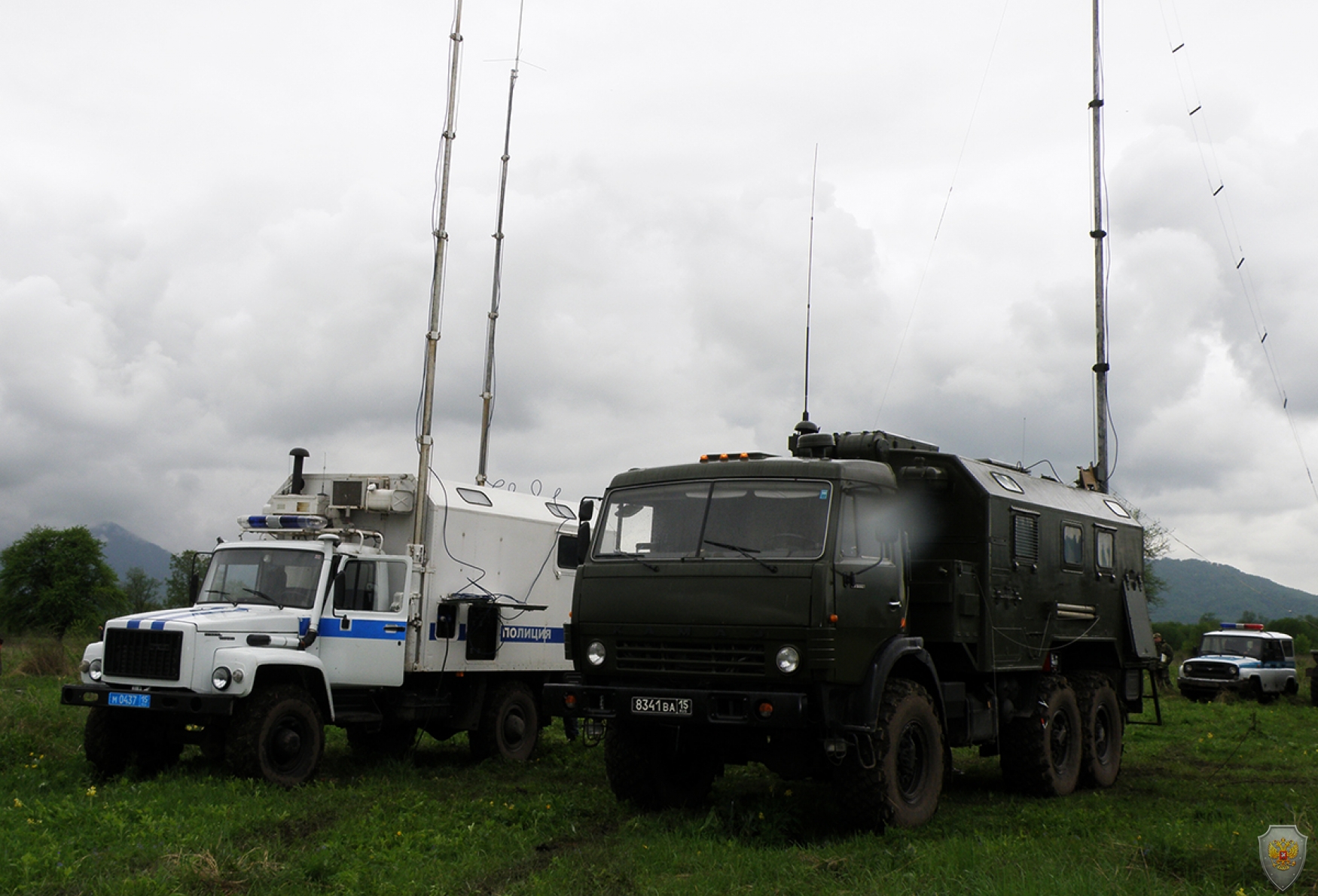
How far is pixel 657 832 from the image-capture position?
925 cm

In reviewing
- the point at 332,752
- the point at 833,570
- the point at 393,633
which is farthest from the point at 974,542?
the point at 332,752

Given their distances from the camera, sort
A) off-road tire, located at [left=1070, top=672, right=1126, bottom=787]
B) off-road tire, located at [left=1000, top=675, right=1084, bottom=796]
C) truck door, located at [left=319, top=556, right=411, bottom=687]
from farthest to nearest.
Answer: off-road tire, located at [left=1070, top=672, right=1126, bottom=787] → truck door, located at [left=319, top=556, right=411, bottom=687] → off-road tire, located at [left=1000, top=675, right=1084, bottom=796]

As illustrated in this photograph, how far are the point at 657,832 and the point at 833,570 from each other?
2.56 metres

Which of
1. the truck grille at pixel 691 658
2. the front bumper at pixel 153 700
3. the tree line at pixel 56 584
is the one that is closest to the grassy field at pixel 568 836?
the front bumper at pixel 153 700

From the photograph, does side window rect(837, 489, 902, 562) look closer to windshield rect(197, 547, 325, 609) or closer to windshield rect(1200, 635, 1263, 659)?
windshield rect(197, 547, 325, 609)

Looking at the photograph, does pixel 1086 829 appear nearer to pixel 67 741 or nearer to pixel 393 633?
pixel 393 633

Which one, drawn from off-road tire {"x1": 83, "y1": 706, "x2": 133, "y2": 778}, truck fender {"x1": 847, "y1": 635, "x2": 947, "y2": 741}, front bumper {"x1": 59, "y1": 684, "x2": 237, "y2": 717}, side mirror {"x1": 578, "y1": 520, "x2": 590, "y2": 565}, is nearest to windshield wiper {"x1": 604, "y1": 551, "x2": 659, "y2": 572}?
side mirror {"x1": 578, "y1": 520, "x2": 590, "y2": 565}

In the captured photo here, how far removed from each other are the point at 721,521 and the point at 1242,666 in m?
23.6

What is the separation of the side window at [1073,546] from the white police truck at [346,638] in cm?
630

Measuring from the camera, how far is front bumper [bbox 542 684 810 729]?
8.63m

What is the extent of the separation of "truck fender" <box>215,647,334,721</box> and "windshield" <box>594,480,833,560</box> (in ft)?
12.5

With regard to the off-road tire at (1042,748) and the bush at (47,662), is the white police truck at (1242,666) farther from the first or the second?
the bush at (47,662)

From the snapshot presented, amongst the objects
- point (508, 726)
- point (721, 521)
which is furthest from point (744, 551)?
point (508, 726)

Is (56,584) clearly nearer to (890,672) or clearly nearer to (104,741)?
(104,741)
